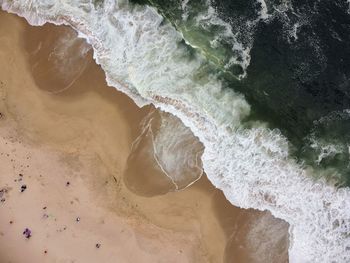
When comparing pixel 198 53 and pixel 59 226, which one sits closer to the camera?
pixel 59 226

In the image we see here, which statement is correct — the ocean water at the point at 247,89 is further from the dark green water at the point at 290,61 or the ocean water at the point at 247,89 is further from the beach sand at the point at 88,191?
the beach sand at the point at 88,191

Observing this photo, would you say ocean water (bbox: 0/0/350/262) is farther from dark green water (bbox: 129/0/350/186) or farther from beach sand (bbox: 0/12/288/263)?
beach sand (bbox: 0/12/288/263)

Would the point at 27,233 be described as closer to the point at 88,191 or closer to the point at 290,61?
the point at 88,191

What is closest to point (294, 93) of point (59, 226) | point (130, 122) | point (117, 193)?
point (130, 122)

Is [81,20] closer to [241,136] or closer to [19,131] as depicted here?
[19,131]

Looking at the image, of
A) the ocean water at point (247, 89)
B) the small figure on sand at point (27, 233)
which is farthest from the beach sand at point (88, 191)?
the ocean water at point (247, 89)

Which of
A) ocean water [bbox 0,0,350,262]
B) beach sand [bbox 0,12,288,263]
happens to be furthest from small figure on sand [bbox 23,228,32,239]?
ocean water [bbox 0,0,350,262]

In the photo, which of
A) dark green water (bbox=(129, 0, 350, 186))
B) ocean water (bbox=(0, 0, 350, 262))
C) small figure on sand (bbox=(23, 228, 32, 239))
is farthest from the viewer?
dark green water (bbox=(129, 0, 350, 186))
